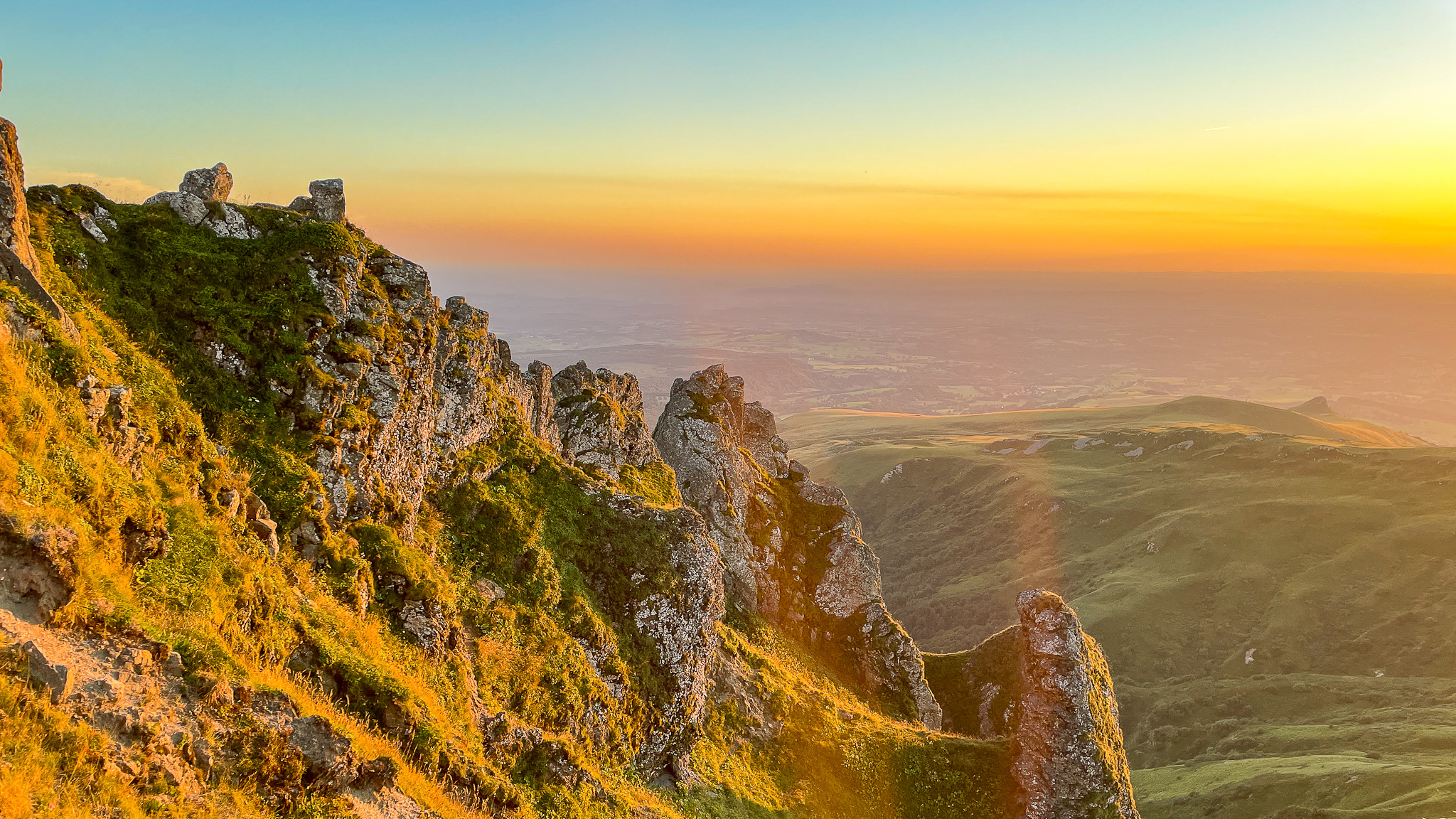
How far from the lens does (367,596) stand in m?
20.4

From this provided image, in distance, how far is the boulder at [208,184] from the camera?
26.6m

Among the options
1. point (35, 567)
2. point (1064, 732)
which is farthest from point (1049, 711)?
point (35, 567)

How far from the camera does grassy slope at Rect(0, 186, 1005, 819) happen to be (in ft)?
43.0

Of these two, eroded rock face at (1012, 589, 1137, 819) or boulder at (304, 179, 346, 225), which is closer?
boulder at (304, 179, 346, 225)

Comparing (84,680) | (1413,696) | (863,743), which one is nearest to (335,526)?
(84,680)

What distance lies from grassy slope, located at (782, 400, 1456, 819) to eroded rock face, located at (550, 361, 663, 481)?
2898 inches

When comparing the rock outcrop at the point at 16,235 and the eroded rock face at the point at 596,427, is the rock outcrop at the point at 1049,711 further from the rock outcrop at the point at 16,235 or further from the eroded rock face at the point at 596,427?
the rock outcrop at the point at 16,235

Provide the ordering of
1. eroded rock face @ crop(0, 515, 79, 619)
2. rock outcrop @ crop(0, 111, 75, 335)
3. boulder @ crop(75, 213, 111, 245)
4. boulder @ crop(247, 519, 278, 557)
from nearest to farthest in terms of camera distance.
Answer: eroded rock face @ crop(0, 515, 79, 619), rock outcrop @ crop(0, 111, 75, 335), boulder @ crop(247, 519, 278, 557), boulder @ crop(75, 213, 111, 245)

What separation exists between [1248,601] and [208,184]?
157 metres

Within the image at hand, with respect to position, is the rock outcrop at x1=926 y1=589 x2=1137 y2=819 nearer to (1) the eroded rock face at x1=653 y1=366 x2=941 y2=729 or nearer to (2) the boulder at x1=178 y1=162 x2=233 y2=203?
(1) the eroded rock face at x1=653 y1=366 x2=941 y2=729

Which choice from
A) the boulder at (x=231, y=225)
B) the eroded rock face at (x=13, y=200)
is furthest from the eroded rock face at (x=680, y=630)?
the eroded rock face at (x=13, y=200)

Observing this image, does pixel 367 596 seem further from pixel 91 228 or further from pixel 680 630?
pixel 680 630

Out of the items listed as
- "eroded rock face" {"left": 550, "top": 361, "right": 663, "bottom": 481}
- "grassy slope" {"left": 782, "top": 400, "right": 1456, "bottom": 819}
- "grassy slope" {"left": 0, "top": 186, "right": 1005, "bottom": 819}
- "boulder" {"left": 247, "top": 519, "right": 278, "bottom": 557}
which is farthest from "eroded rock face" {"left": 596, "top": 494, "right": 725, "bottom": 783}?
"grassy slope" {"left": 782, "top": 400, "right": 1456, "bottom": 819}

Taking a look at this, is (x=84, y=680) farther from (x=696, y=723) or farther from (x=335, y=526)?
(x=696, y=723)
